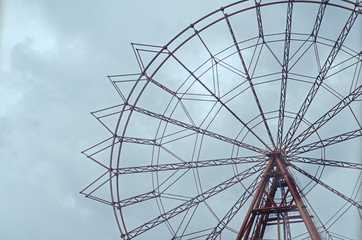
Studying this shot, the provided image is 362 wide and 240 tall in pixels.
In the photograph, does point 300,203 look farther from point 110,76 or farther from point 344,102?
point 110,76

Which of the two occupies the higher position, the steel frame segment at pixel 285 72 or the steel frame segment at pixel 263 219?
the steel frame segment at pixel 285 72

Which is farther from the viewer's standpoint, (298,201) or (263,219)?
(263,219)

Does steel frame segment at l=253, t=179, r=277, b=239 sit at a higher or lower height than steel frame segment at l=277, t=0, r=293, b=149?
lower

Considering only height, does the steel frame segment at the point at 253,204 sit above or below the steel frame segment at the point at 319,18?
below

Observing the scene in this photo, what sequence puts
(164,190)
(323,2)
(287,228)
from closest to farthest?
(323,2) → (287,228) → (164,190)

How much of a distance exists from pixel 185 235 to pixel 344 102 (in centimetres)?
1195

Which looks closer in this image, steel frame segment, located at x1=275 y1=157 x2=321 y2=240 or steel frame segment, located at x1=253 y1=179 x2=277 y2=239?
steel frame segment, located at x1=275 y1=157 x2=321 y2=240

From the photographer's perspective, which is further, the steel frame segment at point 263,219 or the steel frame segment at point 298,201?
the steel frame segment at point 263,219

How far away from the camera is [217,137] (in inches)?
1086

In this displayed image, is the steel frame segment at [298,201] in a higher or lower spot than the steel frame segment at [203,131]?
lower

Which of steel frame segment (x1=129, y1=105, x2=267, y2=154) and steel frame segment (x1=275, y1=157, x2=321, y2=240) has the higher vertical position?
steel frame segment (x1=129, y1=105, x2=267, y2=154)

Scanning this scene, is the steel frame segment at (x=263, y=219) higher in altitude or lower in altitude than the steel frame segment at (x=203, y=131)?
lower

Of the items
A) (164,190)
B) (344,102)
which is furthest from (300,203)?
(164,190)

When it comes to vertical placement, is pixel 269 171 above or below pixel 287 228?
above
